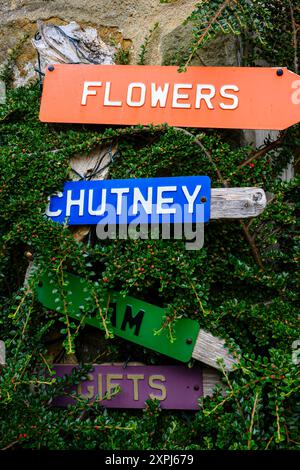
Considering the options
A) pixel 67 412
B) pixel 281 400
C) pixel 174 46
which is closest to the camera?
pixel 281 400

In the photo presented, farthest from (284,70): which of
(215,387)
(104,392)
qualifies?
(104,392)

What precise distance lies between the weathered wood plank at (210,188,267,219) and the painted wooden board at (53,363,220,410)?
38 cm

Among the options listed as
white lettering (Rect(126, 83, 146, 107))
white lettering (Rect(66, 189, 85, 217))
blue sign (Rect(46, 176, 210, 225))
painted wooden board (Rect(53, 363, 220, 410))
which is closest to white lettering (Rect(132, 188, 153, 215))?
blue sign (Rect(46, 176, 210, 225))

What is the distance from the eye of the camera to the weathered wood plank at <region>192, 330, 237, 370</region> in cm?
134

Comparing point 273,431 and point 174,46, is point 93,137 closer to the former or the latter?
point 174,46

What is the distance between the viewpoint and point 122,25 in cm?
173

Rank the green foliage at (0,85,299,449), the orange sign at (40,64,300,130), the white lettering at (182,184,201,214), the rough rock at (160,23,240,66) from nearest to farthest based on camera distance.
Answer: the green foliage at (0,85,299,449), the white lettering at (182,184,201,214), the orange sign at (40,64,300,130), the rough rock at (160,23,240,66)

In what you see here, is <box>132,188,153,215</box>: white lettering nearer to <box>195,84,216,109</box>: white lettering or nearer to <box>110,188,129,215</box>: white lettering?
<box>110,188,129,215</box>: white lettering

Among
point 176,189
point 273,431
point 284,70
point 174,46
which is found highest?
point 174,46

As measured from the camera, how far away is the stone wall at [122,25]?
1.66 meters

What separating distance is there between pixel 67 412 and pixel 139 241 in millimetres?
424

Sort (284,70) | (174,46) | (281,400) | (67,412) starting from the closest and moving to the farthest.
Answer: (281,400) → (67,412) → (284,70) → (174,46)

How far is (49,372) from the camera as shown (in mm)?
1418

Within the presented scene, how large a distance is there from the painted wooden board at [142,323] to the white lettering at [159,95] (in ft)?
1.62
